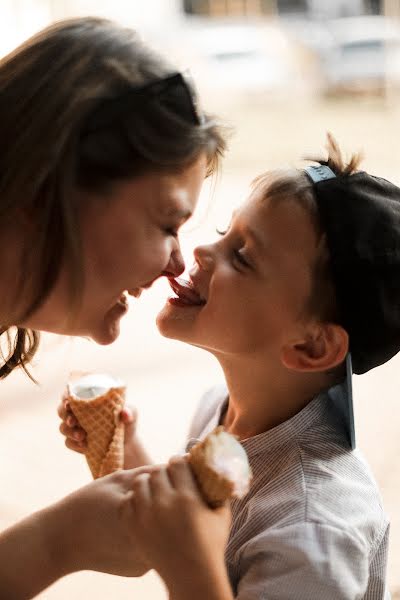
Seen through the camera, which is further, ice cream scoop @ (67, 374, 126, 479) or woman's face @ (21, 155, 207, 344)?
ice cream scoop @ (67, 374, 126, 479)

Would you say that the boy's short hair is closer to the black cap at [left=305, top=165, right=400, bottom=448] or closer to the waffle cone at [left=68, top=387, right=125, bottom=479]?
the black cap at [left=305, top=165, right=400, bottom=448]

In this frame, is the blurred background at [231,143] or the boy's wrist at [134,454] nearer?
the boy's wrist at [134,454]

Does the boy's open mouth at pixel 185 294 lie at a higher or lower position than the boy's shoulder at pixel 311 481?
higher

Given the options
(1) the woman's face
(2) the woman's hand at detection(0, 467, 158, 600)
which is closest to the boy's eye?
(1) the woman's face

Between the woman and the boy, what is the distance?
112mm

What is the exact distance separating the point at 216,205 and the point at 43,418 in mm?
2326

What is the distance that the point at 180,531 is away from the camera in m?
1.03

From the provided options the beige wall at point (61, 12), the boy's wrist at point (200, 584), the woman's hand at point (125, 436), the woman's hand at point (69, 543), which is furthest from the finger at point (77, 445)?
the beige wall at point (61, 12)

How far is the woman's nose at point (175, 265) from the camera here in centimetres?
128

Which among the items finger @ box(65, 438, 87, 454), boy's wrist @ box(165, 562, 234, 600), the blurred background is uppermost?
boy's wrist @ box(165, 562, 234, 600)

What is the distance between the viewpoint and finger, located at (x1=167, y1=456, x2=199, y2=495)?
3.46 feet

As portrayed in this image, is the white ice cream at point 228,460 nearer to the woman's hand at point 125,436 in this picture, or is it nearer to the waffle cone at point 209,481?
the waffle cone at point 209,481

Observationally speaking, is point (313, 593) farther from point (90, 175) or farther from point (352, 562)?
point (90, 175)

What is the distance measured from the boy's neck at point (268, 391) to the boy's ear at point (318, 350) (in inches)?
1.4
